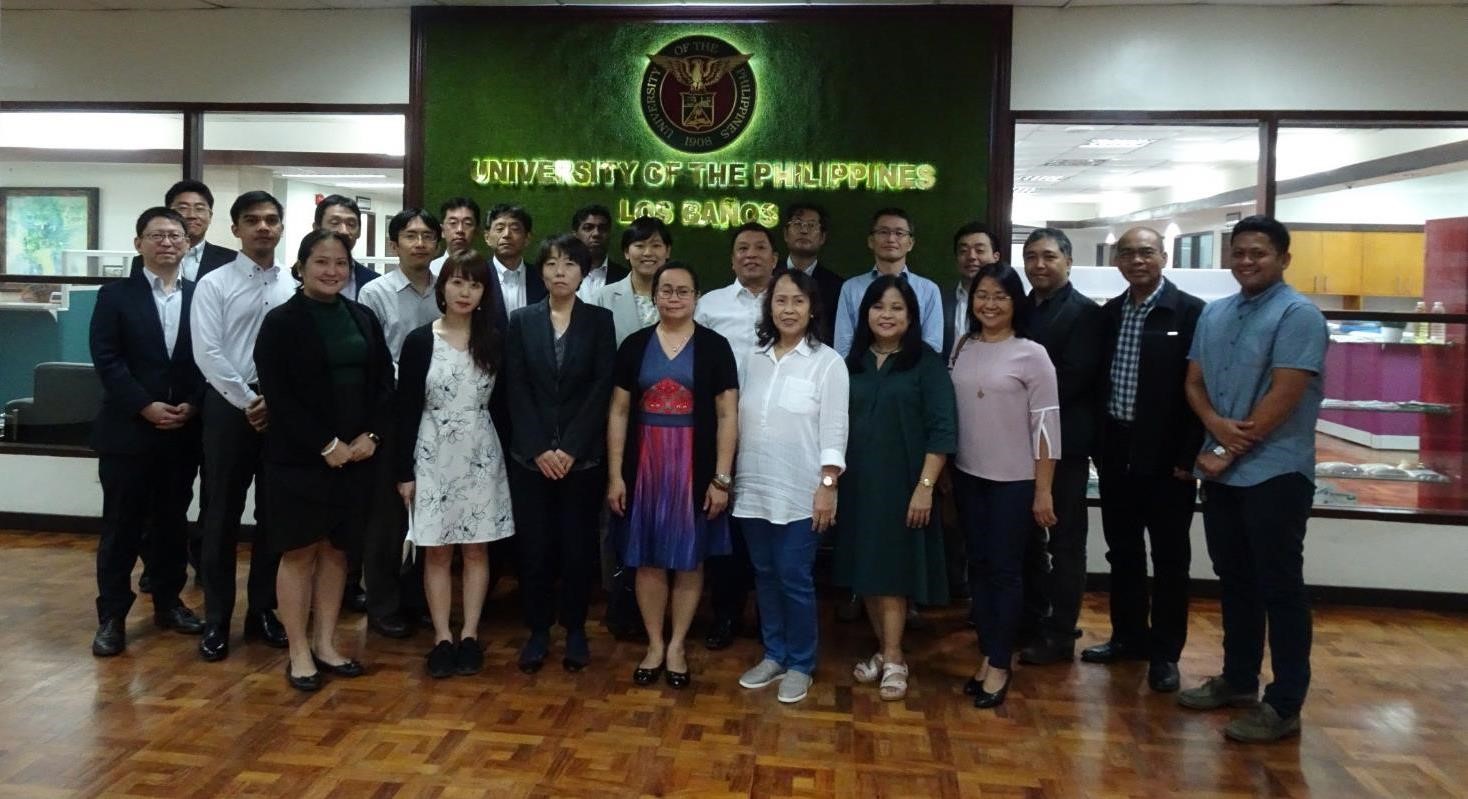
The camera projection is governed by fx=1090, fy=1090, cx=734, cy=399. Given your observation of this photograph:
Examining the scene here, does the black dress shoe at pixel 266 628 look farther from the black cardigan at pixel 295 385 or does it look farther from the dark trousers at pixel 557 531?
the dark trousers at pixel 557 531

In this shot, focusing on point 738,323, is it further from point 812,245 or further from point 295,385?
point 295,385

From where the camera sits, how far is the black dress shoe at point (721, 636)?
4238mm

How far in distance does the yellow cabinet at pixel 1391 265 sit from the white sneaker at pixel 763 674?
162 inches

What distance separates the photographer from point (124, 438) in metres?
3.99

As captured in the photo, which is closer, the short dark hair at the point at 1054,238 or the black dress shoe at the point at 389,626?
the short dark hair at the point at 1054,238

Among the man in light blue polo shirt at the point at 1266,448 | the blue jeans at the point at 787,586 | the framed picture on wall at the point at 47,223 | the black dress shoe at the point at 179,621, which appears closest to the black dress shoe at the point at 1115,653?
the man in light blue polo shirt at the point at 1266,448

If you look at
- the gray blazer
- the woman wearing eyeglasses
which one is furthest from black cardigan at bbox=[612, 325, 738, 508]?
the gray blazer

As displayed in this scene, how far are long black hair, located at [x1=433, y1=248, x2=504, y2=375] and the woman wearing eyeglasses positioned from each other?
0.43 m

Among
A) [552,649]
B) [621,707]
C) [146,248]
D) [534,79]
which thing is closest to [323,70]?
[534,79]

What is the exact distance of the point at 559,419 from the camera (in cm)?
371

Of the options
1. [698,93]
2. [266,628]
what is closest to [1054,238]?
[698,93]

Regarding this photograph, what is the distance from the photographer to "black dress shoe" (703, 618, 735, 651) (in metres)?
4.24

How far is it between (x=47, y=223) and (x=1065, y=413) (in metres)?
5.94

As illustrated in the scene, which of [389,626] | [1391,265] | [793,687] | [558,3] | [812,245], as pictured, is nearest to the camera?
[793,687]
